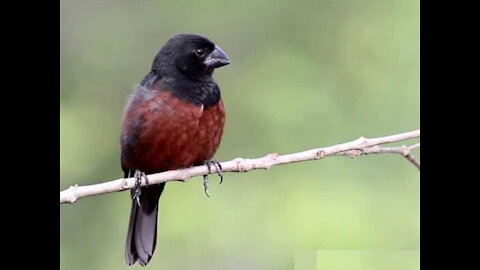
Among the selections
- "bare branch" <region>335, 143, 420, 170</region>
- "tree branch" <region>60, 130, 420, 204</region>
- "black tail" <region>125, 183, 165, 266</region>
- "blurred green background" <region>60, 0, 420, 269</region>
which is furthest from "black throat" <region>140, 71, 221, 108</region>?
"bare branch" <region>335, 143, 420, 170</region>

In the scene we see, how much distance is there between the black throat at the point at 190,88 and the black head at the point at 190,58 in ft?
0.09

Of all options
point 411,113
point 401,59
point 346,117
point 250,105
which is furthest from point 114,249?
point 401,59

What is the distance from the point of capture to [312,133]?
14.2 ft

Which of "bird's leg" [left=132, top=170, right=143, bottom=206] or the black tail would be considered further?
the black tail

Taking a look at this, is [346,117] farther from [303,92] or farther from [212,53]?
[212,53]

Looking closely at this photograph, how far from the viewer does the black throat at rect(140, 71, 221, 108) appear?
10.2 ft

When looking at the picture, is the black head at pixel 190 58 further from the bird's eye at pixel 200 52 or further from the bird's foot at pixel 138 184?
the bird's foot at pixel 138 184

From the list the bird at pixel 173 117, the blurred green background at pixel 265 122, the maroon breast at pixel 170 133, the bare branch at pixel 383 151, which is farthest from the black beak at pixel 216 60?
the bare branch at pixel 383 151

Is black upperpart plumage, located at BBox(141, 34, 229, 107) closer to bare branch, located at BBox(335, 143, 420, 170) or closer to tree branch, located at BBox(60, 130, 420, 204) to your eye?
tree branch, located at BBox(60, 130, 420, 204)

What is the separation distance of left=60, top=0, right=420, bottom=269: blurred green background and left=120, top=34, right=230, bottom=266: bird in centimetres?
23

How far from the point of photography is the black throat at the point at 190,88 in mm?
3109

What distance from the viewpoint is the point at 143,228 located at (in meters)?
3.35

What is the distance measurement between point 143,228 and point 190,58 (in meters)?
0.76
